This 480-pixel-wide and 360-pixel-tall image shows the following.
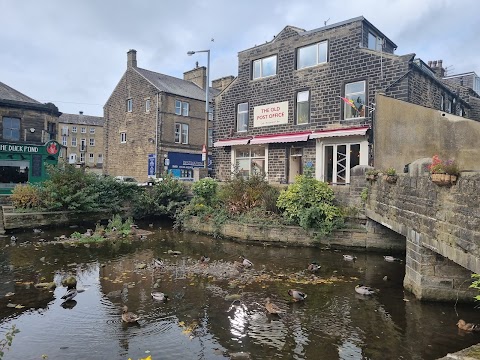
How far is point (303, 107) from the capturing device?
20281mm

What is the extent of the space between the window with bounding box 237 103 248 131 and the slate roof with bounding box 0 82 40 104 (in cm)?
1810

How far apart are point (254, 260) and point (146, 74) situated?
95.8ft

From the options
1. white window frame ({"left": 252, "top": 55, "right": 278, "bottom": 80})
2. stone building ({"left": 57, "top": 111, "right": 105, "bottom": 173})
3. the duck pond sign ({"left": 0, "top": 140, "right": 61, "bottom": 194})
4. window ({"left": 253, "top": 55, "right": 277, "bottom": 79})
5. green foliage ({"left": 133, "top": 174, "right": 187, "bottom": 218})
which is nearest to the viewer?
green foliage ({"left": 133, "top": 174, "right": 187, "bottom": 218})

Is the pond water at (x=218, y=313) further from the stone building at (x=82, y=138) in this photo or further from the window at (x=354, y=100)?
the stone building at (x=82, y=138)

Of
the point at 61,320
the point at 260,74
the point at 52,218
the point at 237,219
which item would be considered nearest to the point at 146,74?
the point at 260,74

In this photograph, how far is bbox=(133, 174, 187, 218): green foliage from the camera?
18.9 meters

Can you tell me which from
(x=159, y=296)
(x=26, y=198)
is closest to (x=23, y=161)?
(x=26, y=198)

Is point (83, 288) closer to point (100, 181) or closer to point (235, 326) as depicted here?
point (235, 326)

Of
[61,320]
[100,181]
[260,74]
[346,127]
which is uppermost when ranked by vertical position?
[260,74]

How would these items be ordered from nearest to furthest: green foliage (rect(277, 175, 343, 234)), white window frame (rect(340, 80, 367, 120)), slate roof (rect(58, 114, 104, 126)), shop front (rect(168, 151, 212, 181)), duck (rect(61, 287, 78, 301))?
duck (rect(61, 287, 78, 301))
green foliage (rect(277, 175, 343, 234))
white window frame (rect(340, 80, 367, 120))
shop front (rect(168, 151, 212, 181))
slate roof (rect(58, 114, 104, 126))

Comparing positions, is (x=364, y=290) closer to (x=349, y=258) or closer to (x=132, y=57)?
(x=349, y=258)

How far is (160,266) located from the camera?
9.86 m

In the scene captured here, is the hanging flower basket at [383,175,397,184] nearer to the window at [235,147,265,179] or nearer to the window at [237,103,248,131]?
the window at [235,147,265,179]

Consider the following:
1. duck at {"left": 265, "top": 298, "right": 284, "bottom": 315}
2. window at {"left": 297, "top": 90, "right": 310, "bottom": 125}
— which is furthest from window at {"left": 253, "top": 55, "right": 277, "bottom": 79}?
duck at {"left": 265, "top": 298, "right": 284, "bottom": 315}
